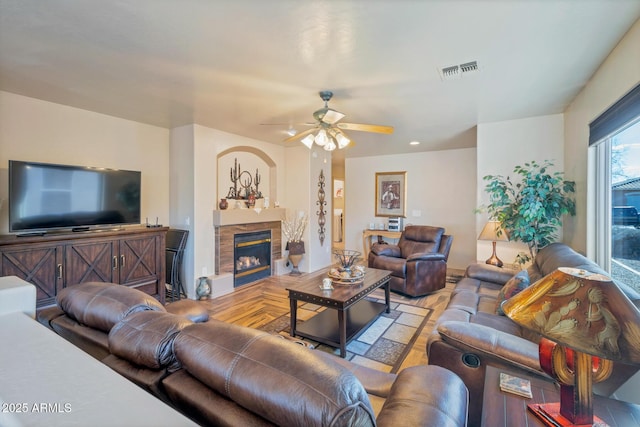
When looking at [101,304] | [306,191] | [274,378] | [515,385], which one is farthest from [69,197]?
[515,385]

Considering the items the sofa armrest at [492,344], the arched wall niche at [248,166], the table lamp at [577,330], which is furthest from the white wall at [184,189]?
the table lamp at [577,330]

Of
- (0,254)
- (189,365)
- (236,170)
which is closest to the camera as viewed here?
(189,365)

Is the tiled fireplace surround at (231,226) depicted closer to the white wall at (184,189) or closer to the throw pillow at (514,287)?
the white wall at (184,189)

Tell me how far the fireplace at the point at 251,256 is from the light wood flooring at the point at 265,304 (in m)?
0.19

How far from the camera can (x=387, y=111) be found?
11.3ft

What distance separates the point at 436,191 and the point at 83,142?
581 cm

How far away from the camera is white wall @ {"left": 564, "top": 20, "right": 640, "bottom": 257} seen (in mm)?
1888

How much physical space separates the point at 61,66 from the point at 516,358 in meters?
3.73

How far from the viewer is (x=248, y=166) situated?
5.18 metres

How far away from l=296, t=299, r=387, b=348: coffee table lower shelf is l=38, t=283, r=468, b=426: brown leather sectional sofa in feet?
4.46

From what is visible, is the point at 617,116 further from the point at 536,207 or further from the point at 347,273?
the point at 347,273

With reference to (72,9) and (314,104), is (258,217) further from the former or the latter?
(72,9)

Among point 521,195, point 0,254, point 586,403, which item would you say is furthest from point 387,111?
point 0,254

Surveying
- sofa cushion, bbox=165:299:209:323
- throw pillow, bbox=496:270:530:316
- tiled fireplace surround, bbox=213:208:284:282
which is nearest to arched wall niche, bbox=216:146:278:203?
tiled fireplace surround, bbox=213:208:284:282
